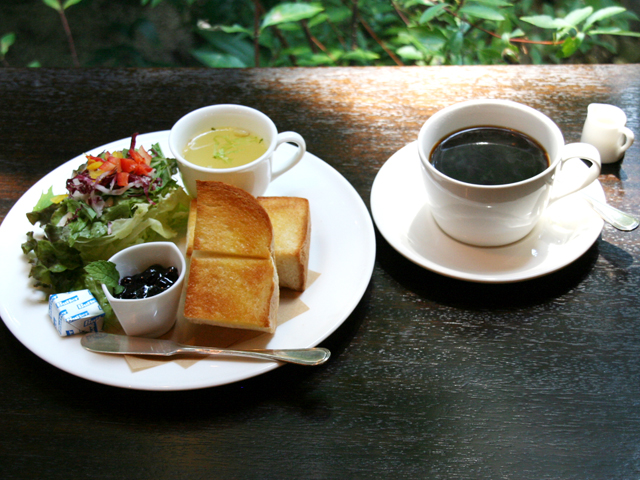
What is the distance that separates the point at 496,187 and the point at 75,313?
105 centimetres

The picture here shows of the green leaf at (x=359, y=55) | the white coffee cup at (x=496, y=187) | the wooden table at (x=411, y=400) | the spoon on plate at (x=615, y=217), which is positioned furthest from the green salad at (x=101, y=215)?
the green leaf at (x=359, y=55)

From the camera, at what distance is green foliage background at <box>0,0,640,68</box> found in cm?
276

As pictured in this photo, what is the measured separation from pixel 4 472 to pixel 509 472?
1.03 metres

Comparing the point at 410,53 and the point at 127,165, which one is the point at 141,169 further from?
the point at 410,53

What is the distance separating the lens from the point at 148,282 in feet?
4.17

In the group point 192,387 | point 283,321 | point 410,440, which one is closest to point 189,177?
point 283,321

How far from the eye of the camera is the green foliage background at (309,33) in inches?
109

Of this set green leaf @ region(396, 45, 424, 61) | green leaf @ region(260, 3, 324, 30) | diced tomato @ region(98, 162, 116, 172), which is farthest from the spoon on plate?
green leaf @ region(396, 45, 424, 61)

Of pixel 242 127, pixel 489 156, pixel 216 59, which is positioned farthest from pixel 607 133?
pixel 216 59

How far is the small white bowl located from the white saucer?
58cm

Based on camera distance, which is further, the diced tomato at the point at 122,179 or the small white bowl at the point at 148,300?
the diced tomato at the point at 122,179

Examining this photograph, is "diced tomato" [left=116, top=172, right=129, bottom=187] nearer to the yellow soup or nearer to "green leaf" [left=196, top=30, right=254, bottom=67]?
the yellow soup

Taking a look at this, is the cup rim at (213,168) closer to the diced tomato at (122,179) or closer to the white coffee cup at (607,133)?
the diced tomato at (122,179)

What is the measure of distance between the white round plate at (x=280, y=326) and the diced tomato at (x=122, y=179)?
8.5 inches
